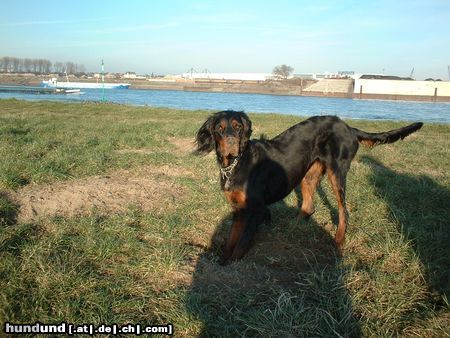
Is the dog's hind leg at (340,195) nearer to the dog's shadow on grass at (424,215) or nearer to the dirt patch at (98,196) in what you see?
the dog's shadow on grass at (424,215)

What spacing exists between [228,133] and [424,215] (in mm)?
2937

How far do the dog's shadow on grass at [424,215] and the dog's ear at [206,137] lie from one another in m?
2.36

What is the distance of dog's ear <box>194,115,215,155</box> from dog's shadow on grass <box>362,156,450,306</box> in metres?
2.36

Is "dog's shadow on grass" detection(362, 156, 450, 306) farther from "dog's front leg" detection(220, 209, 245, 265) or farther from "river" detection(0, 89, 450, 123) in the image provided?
"river" detection(0, 89, 450, 123)

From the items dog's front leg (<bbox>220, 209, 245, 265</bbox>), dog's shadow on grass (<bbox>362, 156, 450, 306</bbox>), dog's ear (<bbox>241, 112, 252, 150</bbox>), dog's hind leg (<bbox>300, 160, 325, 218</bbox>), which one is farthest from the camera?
dog's hind leg (<bbox>300, 160, 325, 218</bbox>)

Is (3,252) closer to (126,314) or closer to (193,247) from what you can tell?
(126,314)

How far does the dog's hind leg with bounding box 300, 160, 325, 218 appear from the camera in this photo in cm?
532

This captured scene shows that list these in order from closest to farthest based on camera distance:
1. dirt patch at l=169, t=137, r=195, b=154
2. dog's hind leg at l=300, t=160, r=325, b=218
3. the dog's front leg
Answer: the dog's front leg < dog's hind leg at l=300, t=160, r=325, b=218 < dirt patch at l=169, t=137, r=195, b=154

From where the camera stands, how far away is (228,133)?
430 cm

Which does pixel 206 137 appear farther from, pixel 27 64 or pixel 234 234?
pixel 27 64

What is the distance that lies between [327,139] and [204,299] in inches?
114

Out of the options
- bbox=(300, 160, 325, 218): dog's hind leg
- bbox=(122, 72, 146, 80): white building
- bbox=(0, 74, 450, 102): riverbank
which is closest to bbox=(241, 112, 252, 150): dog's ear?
bbox=(300, 160, 325, 218): dog's hind leg

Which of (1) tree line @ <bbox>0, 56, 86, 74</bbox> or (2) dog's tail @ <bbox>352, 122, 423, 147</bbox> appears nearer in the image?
(2) dog's tail @ <bbox>352, 122, 423, 147</bbox>

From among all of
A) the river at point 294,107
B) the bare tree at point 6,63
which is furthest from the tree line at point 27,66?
the river at point 294,107
